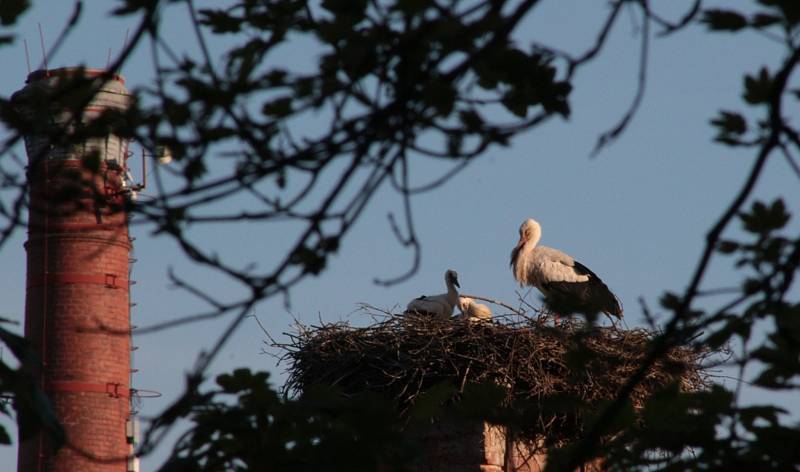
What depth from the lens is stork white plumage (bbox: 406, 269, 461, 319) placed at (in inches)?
427

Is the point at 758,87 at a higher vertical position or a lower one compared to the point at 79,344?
lower

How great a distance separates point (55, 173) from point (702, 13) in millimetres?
1217

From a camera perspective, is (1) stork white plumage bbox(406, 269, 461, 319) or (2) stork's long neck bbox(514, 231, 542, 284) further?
(2) stork's long neck bbox(514, 231, 542, 284)

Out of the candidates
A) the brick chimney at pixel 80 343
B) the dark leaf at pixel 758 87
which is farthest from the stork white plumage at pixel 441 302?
the brick chimney at pixel 80 343

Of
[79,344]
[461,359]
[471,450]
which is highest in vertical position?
[79,344]

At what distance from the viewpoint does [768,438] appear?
264 cm

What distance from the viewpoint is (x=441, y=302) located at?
36.8ft

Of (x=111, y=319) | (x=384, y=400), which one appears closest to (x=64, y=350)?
(x=111, y=319)

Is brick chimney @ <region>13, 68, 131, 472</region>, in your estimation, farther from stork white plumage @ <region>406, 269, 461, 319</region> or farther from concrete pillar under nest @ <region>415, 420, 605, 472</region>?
concrete pillar under nest @ <region>415, 420, 605, 472</region>

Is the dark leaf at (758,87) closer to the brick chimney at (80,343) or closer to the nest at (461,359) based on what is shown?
the nest at (461,359)

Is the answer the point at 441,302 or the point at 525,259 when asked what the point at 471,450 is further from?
the point at 525,259

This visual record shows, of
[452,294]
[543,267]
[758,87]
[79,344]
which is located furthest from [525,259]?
[79,344]

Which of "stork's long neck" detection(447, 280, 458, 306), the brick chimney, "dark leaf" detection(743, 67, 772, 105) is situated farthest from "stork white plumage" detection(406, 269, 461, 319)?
the brick chimney

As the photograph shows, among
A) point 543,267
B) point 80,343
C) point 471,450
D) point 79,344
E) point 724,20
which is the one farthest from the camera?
point 80,343
